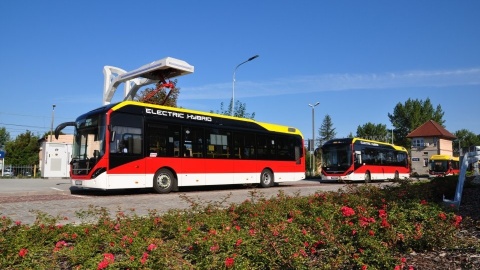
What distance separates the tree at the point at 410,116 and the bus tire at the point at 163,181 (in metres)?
92.8

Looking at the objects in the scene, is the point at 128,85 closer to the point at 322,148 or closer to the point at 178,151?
the point at 178,151

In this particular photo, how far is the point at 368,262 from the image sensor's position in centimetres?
365

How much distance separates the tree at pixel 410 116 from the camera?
98000mm

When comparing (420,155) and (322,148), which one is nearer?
(322,148)

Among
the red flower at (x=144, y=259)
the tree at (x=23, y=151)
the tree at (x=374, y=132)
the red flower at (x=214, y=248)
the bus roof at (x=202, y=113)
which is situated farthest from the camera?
the tree at (x=374, y=132)

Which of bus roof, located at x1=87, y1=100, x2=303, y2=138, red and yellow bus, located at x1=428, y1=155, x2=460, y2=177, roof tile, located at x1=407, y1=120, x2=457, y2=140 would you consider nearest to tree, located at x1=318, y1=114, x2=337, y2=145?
roof tile, located at x1=407, y1=120, x2=457, y2=140

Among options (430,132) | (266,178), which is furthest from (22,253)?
(430,132)

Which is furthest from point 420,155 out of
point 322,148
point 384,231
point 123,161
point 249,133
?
point 384,231

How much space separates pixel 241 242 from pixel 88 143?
1139 centimetres

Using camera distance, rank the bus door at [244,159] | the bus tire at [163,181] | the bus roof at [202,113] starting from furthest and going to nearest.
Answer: the bus door at [244,159]
the bus tire at [163,181]
the bus roof at [202,113]

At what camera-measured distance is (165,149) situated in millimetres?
15344

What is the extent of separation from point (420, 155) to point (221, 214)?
8531cm

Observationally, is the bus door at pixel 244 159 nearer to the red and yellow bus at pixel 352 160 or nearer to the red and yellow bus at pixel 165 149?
the red and yellow bus at pixel 165 149

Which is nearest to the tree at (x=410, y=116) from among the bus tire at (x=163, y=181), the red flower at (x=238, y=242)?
the bus tire at (x=163, y=181)
